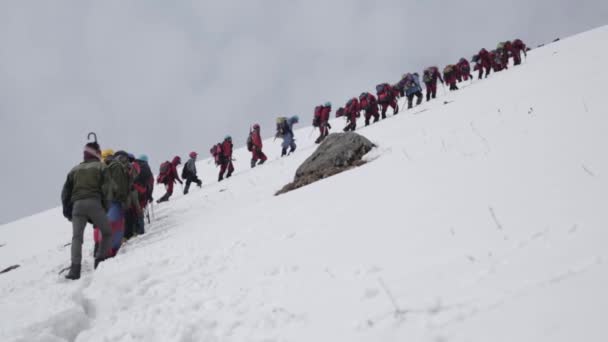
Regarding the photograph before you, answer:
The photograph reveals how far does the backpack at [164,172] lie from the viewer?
12.6 metres

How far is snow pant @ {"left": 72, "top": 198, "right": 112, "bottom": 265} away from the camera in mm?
4684

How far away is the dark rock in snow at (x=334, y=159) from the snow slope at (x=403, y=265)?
7.91 ft

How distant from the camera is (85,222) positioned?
16.1ft

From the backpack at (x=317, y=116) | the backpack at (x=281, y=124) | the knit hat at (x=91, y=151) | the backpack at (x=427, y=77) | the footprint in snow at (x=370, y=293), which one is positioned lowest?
the footprint in snow at (x=370, y=293)

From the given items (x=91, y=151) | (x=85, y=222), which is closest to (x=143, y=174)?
(x=91, y=151)

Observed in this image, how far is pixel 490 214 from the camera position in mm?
2541

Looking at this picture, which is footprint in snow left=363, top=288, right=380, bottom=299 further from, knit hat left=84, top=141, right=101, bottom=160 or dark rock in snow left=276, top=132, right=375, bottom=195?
dark rock in snow left=276, top=132, right=375, bottom=195

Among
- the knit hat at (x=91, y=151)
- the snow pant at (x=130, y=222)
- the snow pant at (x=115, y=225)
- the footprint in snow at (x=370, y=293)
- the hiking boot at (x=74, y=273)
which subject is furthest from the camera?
the snow pant at (x=130, y=222)

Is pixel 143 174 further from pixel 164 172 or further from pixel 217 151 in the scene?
pixel 217 151

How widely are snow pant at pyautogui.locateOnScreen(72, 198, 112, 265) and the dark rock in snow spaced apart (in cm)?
361

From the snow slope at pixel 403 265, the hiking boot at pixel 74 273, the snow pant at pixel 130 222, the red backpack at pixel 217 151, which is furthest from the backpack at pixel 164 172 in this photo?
the hiking boot at pixel 74 273

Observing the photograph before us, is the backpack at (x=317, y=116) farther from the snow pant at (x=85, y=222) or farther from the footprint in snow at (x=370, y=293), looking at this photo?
the footprint in snow at (x=370, y=293)

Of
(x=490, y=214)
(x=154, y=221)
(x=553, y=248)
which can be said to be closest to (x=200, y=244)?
(x=490, y=214)

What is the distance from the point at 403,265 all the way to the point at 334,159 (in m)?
6.07
